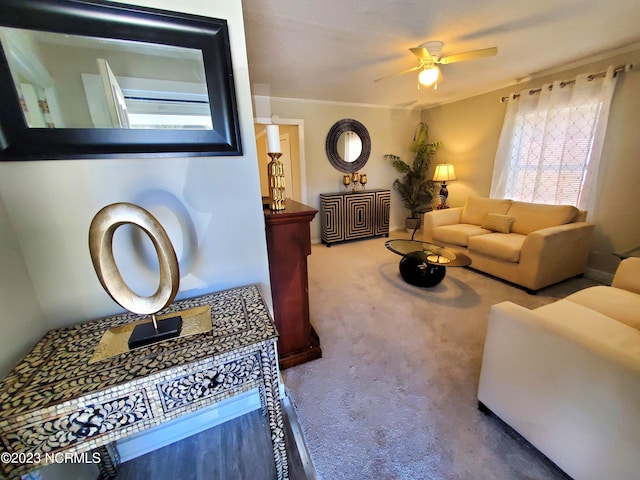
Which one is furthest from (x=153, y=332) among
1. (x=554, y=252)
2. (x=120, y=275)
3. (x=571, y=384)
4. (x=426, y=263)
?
(x=554, y=252)

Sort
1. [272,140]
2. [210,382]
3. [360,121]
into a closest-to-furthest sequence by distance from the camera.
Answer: [210,382]
[272,140]
[360,121]

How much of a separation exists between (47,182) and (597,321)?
2567mm

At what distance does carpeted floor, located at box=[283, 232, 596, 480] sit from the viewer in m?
1.13

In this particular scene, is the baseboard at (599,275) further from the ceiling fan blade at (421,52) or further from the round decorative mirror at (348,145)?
the round decorative mirror at (348,145)

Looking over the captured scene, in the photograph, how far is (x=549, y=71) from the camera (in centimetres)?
299

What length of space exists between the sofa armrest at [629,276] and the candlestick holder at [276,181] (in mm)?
2352

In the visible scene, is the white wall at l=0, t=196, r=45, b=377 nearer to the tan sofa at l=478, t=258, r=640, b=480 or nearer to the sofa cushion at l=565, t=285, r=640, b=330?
the tan sofa at l=478, t=258, r=640, b=480

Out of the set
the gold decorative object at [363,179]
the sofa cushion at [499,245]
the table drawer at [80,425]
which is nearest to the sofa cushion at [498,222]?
the sofa cushion at [499,245]

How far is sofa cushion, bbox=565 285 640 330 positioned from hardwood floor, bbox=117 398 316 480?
5.91 feet

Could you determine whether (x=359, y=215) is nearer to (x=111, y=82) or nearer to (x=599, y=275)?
(x=599, y=275)

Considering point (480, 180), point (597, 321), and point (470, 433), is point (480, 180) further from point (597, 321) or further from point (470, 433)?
point (470, 433)

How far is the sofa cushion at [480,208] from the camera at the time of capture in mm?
3332

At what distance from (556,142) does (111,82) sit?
4167 millimetres

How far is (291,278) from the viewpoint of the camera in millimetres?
1629
